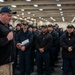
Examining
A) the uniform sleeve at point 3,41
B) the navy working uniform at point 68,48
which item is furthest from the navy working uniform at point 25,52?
the uniform sleeve at point 3,41

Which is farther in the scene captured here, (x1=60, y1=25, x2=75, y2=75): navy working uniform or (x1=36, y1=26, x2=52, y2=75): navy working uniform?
(x1=36, y1=26, x2=52, y2=75): navy working uniform

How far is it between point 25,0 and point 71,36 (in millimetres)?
12702

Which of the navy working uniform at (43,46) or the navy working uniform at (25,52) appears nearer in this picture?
the navy working uniform at (25,52)

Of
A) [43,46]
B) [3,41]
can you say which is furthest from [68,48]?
[3,41]

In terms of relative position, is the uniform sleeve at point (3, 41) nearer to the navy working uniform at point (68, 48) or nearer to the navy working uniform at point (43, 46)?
the navy working uniform at point (68, 48)

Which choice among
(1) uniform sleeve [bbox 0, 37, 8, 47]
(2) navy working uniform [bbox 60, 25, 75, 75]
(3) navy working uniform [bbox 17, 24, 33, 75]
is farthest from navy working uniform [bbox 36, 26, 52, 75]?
(1) uniform sleeve [bbox 0, 37, 8, 47]

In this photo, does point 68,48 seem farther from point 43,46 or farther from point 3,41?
point 3,41

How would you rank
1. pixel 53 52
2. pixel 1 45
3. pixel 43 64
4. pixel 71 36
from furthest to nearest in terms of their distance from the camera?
pixel 53 52 < pixel 43 64 < pixel 71 36 < pixel 1 45

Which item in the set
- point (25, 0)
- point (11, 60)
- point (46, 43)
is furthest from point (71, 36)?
point (25, 0)

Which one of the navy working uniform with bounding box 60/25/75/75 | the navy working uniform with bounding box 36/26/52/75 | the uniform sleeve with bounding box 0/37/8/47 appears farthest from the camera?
the navy working uniform with bounding box 36/26/52/75

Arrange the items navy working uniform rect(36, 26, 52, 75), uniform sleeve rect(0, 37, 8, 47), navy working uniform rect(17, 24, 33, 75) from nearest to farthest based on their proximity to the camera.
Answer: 1. uniform sleeve rect(0, 37, 8, 47)
2. navy working uniform rect(17, 24, 33, 75)
3. navy working uniform rect(36, 26, 52, 75)

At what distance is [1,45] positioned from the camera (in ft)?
12.8

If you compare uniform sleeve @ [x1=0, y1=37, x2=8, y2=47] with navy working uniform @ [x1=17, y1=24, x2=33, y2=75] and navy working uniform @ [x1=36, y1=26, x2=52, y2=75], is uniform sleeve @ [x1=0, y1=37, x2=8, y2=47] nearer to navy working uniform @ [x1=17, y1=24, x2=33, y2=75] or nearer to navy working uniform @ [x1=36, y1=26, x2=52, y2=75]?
navy working uniform @ [x1=17, y1=24, x2=33, y2=75]

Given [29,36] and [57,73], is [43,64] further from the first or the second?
[29,36]
